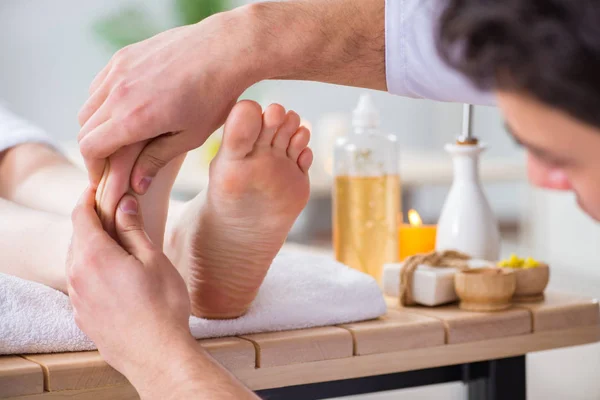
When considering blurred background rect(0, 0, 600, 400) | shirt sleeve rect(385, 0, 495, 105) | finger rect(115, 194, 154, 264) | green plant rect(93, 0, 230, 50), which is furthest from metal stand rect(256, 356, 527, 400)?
green plant rect(93, 0, 230, 50)

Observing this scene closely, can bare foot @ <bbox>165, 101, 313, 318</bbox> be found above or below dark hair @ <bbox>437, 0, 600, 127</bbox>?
below

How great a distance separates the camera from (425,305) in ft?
3.79

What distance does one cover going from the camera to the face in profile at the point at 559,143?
57 centimetres

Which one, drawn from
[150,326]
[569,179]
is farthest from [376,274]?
[569,179]

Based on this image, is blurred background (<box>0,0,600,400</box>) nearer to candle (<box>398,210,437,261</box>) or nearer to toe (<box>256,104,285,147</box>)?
candle (<box>398,210,437,261</box>)

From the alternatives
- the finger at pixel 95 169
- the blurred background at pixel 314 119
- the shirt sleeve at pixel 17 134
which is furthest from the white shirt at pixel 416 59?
the blurred background at pixel 314 119

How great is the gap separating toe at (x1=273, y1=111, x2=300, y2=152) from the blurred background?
2.35m

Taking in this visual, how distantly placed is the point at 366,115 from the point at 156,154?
45 cm

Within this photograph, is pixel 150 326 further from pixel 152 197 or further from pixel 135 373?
pixel 152 197

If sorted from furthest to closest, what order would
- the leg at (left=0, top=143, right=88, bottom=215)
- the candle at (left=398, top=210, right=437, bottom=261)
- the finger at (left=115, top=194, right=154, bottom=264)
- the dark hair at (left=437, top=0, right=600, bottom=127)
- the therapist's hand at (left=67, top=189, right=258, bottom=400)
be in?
the candle at (left=398, top=210, right=437, bottom=261) < the leg at (left=0, top=143, right=88, bottom=215) < the finger at (left=115, top=194, right=154, bottom=264) < the therapist's hand at (left=67, top=189, right=258, bottom=400) < the dark hair at (left=437, top=0, right=600, bottom=127)

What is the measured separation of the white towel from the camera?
90cm

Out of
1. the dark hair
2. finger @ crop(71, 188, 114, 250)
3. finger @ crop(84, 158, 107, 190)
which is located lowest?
finger @ crop(71, 188, 114, 250)

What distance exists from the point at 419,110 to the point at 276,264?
5381 mm

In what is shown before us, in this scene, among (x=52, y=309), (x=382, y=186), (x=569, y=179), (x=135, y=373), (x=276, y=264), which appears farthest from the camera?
(x=382, y=186)
